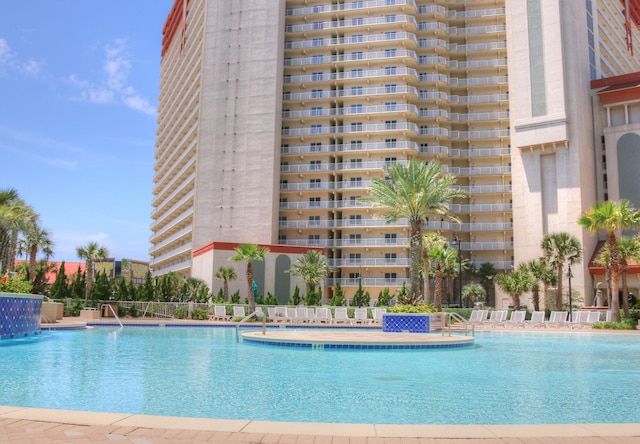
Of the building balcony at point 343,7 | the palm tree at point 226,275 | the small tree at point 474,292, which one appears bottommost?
the small tree at point 474,292

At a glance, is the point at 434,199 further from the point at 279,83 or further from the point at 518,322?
the point at 279,83

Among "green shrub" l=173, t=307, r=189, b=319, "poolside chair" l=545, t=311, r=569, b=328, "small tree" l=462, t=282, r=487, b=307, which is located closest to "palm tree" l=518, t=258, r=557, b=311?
"poolside chair" l=545, t=311, r=569, b=328

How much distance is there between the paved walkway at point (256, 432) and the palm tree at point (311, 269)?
4708 centimetres

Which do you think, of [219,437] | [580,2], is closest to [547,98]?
[580,2]

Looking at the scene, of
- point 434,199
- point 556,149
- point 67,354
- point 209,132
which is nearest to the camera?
point 67,354

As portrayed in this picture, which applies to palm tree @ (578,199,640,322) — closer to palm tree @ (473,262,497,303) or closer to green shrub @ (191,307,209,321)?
palm tree @ (473,262,497,303)

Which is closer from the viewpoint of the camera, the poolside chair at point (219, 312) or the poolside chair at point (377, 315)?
the poolside chair at point (377, 315)

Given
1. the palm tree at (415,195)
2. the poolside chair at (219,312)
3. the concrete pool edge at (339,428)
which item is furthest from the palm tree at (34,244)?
the concrete pool edge at (339,428)

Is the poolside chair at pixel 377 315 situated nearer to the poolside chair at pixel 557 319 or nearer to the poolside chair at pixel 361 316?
the poolside chair at pixel 361 316

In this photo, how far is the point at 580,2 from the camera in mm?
59219

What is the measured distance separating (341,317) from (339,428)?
31.9 meters

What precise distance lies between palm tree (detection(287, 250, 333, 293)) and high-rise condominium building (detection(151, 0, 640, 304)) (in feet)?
20.5

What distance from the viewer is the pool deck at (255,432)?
5.51m

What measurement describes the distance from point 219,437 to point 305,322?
31.5 m
